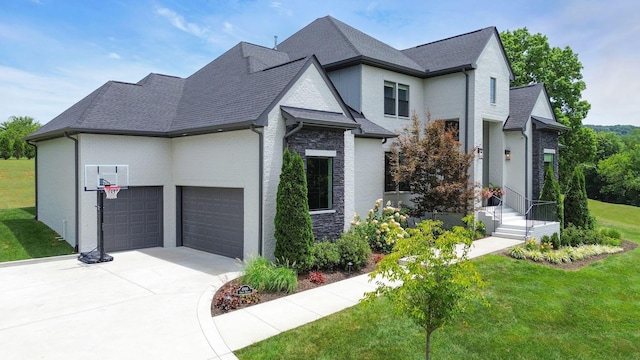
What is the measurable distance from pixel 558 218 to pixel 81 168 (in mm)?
19502

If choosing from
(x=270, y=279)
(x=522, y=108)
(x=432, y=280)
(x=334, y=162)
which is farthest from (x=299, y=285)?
(x=522, y=108)

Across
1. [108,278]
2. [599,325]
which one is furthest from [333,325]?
[108,278]

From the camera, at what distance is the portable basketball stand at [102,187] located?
12180 millimetres

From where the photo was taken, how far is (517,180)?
19.4 m

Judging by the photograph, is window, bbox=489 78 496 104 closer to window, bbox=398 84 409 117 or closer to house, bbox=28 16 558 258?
house, bbox=28 16 558 258

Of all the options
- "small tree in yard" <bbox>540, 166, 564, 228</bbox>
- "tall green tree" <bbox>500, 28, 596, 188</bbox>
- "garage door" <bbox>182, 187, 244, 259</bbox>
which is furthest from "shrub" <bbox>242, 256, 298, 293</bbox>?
"tall green tree" <bbox>500, 28, 596, 188</bbox>

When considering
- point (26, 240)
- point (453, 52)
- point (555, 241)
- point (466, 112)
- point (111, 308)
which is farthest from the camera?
point (453, 52)

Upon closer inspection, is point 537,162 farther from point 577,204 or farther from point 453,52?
point 453,52

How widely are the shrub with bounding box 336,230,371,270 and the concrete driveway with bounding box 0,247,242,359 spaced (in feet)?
10.3

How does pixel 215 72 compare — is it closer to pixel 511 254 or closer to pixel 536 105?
pixel 511 254

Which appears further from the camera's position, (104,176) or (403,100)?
(403,100)

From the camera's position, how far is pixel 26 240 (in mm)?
13812

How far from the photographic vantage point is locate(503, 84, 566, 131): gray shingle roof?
62.4 ft

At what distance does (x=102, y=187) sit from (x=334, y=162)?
7510mm
